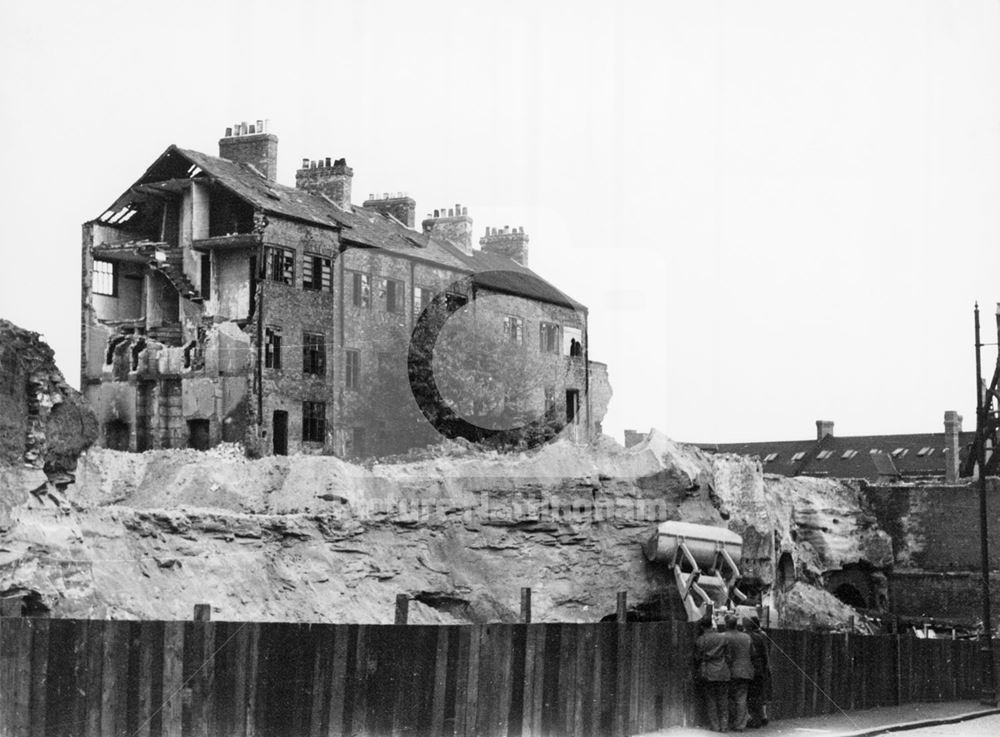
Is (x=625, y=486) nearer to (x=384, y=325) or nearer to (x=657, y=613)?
(x=657, y=613)

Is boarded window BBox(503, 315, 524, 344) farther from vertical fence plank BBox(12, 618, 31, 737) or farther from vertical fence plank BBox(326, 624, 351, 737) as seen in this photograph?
vertical fence plank BBox(12, 618, 31, 737)

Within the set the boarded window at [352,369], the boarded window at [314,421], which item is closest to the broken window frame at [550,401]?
the boarded window at [352,369]

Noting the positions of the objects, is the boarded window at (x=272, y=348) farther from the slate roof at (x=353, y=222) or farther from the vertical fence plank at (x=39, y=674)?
the vertical fence plank at (x=39, y=674)

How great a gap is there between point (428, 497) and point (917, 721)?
18.3 meters

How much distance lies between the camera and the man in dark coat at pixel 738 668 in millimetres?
22625

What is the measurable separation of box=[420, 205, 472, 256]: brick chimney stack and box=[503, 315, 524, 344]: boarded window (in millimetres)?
4127

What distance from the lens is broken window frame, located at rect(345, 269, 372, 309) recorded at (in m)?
51.1

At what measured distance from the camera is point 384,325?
52.1 metres

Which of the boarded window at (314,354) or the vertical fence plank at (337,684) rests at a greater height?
the boarded window at (314,354)

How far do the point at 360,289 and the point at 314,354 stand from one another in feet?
10.8

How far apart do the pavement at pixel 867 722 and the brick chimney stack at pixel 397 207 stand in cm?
3320

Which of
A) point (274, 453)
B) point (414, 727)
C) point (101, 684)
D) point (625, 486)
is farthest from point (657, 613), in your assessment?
point (101, 684)

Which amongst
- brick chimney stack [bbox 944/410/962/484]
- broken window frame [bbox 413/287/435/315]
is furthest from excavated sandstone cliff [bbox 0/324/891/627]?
brick chimney stack [bbox 944/410/962/484]

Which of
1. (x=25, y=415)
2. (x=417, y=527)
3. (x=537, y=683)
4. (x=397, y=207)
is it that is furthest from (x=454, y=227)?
(x=537, y=683)
